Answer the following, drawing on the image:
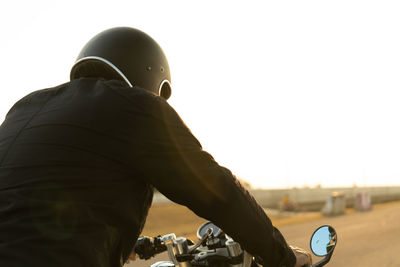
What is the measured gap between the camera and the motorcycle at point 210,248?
2.17 m

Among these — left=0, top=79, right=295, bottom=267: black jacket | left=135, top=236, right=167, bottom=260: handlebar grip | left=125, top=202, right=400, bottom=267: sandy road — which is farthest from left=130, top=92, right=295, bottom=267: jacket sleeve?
left=125, top=202, right=400, bottom=267: sandy road

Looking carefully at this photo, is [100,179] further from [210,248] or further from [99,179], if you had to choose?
[210,248]

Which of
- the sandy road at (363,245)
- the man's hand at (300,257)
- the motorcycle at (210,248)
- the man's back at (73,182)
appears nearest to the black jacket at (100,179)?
the man's back at (73,182)

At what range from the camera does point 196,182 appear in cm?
156

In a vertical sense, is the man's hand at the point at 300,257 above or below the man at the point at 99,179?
below

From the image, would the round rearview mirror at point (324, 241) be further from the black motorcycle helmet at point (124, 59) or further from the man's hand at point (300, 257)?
the black motorcycle helmet at point (124, 59)

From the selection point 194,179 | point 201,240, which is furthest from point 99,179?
point 201,240

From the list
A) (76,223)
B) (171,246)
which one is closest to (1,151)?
(76,223)

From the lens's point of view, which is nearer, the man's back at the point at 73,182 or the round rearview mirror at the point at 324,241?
the man's back at the point at 73,182

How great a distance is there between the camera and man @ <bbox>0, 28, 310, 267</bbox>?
4.62ft

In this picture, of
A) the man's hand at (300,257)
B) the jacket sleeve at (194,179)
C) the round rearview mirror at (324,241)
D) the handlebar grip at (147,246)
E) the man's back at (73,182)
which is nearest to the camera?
the man's back at (73,182)

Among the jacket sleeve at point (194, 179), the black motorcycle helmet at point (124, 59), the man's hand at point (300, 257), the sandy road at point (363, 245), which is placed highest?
the black motorcycle helmet at point (124, 59)

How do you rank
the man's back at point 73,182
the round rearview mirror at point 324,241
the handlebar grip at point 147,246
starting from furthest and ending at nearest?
1. the handlebar grip at point 147,246
2. the round rearview mirror at point 324,241
3. the man's back at point 73,182

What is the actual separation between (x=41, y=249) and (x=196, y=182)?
21.5 inches
